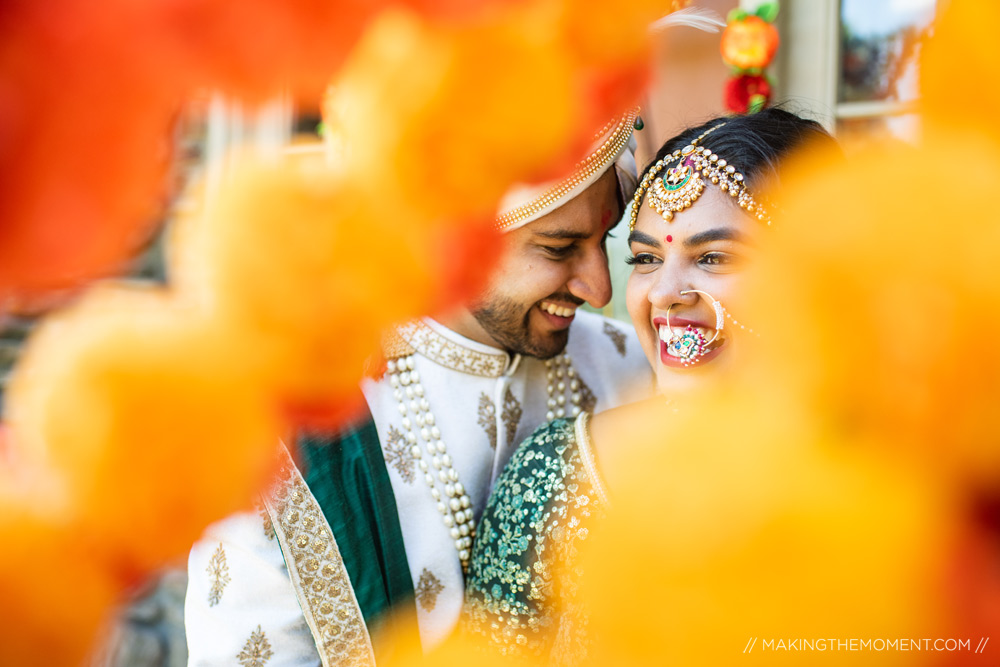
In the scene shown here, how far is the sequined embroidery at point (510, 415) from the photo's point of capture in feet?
4.36

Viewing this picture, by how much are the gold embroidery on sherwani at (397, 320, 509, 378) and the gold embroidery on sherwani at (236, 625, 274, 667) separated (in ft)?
1.62

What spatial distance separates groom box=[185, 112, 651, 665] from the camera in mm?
1068

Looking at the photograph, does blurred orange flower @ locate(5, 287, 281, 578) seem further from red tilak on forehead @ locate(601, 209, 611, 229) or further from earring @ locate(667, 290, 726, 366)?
red tilak on forehead @ locate(601, 209, 611, 229)

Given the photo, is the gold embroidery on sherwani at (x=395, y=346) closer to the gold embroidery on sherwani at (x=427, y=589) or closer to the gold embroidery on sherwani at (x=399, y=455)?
the gold embroidery on sherwani at (x=399, y=455)

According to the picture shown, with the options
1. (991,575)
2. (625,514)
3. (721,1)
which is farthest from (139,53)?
(721,1)

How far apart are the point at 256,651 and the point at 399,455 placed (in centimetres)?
34

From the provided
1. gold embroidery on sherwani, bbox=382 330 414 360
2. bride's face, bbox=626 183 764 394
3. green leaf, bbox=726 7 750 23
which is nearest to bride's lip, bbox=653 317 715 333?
bride's face, bbox=626 183 764 394

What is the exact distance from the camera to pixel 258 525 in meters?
1.07

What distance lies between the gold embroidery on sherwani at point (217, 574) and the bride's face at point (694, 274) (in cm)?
67

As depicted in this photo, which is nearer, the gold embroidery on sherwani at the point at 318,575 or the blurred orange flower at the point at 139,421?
the blurred orange flower at the point at 139,421

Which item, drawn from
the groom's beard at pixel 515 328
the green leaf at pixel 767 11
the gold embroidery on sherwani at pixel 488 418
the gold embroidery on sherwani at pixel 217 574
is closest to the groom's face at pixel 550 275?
the groom's beard at pixel 515 328

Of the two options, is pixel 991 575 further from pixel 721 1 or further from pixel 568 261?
pixel 721 1

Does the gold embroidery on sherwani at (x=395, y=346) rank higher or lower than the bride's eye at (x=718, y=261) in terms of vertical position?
lower

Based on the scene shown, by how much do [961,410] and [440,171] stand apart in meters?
0.19
